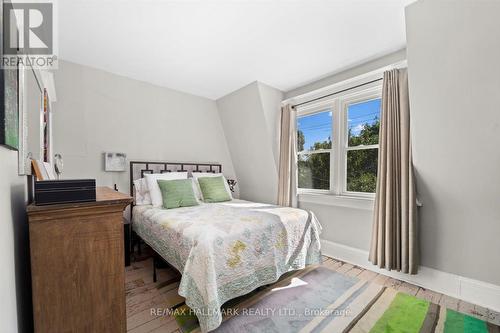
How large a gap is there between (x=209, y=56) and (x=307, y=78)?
4.56 feet

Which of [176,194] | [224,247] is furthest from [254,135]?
[224,247]

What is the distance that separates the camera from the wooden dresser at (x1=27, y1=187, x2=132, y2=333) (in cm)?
92

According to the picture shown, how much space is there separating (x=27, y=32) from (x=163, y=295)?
7.26 ft

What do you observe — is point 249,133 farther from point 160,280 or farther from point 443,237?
point 443,237

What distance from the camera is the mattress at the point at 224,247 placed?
56.2 inches

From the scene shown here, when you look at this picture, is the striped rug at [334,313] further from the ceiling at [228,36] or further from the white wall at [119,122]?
the ceiling at [228,36]

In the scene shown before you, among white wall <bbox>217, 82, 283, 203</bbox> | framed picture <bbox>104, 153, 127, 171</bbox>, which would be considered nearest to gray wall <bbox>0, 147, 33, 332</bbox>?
framed picture <bbox>104, 153, 127, 171</bbox>

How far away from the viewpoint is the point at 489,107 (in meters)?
1.57

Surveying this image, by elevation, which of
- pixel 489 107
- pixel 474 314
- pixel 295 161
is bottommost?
pixel 474 314

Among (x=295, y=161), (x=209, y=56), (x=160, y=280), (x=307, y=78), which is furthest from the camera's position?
(x=295, y=161)

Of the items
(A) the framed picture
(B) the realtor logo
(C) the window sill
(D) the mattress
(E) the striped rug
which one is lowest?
(E) the striped rug

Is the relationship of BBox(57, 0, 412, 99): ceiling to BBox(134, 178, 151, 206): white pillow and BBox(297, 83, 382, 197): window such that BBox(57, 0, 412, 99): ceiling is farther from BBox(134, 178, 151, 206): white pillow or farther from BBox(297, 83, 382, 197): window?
BBox(134, 178, 151, 206): white pillow

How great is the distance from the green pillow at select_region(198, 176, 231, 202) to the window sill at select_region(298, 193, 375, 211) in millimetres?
1189

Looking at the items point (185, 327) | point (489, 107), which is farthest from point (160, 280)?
point (489, 107)
